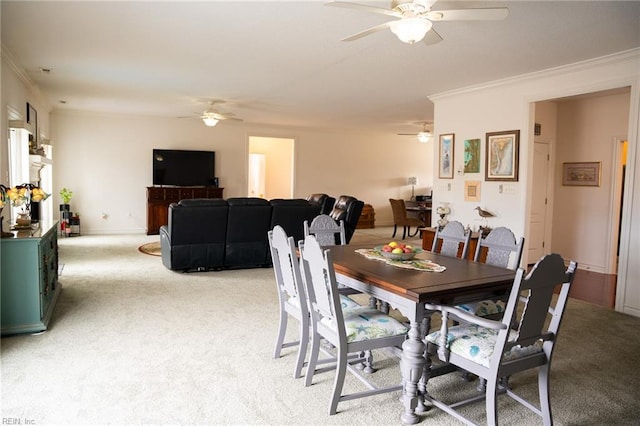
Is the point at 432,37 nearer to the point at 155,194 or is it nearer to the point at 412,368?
the point at 412,368

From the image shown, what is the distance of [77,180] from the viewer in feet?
29.9

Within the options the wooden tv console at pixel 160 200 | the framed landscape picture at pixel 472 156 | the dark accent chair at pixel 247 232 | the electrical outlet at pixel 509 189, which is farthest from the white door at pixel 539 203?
the wooden tv console at pixel 160 200

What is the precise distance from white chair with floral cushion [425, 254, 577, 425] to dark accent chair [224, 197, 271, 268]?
150 inches

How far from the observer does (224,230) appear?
5742 mm

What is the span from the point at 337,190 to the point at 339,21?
8.07 m

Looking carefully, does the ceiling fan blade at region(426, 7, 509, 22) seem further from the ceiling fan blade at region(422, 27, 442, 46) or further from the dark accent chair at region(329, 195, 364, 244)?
the dark accent chair at region(329, 195, 364, 244)

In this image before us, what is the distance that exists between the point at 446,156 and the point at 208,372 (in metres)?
4.98

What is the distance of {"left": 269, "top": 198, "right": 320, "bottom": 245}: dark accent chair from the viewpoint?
19.7 ft

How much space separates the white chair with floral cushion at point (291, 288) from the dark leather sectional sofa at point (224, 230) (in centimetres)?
277

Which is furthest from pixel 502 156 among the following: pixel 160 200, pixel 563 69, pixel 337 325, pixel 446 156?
pixel 160 200

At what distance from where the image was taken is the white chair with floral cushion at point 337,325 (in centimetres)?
234

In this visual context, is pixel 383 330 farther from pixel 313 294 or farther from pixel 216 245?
pixel 216 245

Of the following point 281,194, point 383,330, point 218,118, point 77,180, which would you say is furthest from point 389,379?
point 281,194

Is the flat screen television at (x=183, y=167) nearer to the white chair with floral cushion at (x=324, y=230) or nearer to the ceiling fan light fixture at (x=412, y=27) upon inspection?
the white chair with floral cushion at (x=324, y=230)
